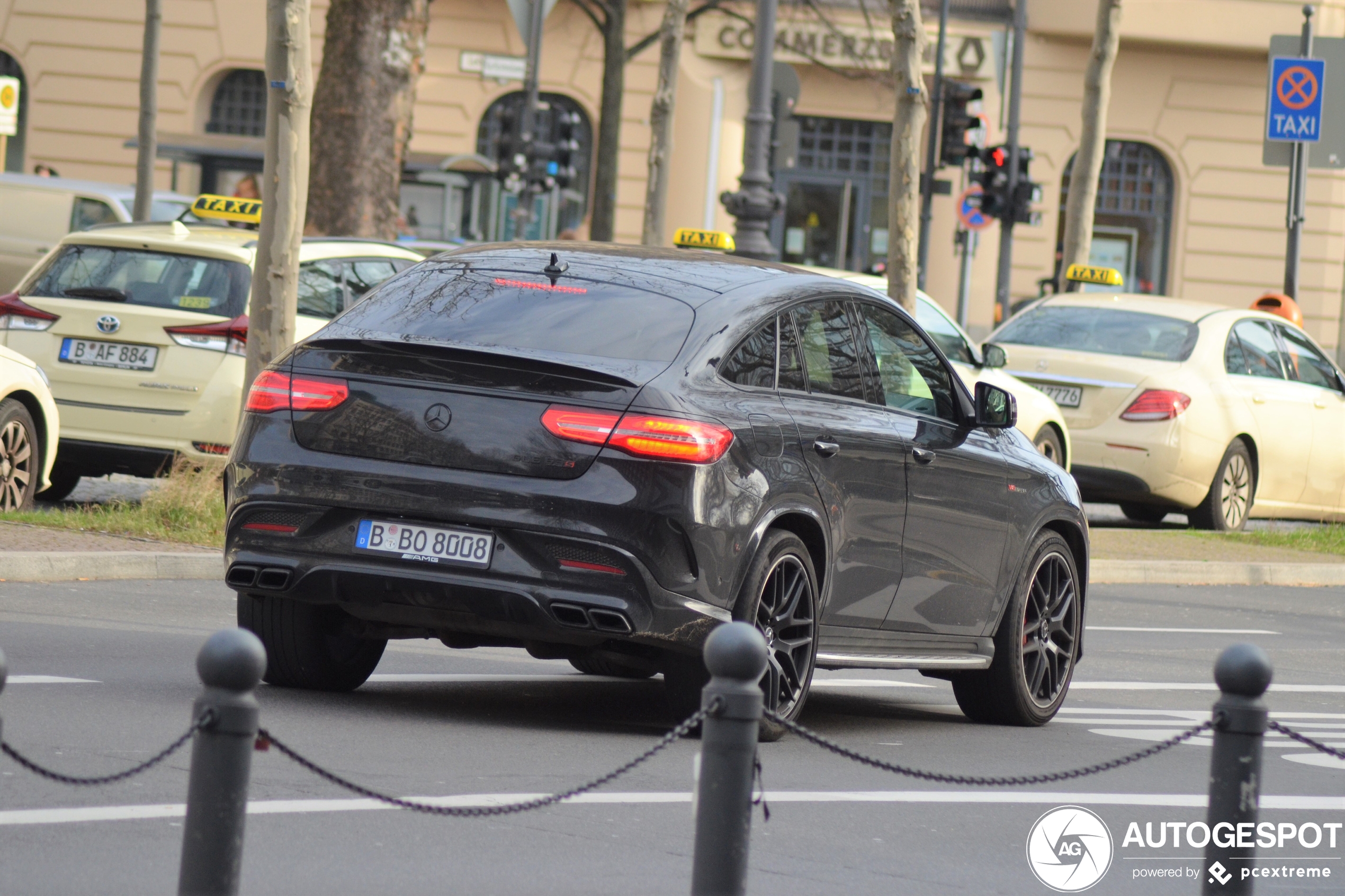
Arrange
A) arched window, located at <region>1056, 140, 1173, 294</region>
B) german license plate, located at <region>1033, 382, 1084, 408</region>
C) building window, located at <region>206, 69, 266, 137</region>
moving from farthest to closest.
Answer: arched window, located at <region>1056, 140, 1173, 294</region>
building window, located at <region>206, 69, 266, 137</region>
german license plate, located at <region>1033, 382, 1084, 408</region>

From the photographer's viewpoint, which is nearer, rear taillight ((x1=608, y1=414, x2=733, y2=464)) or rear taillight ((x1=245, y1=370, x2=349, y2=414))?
rear taillight ((x1=608, y1=414, x2=733, y2=464))

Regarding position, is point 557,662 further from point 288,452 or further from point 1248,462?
point 1248,462

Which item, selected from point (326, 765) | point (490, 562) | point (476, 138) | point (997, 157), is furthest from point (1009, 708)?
point (476, 138)

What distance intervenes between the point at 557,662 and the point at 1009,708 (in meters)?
A: 1.95

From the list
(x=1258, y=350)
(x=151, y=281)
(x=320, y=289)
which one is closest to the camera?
(x=151, y=281)

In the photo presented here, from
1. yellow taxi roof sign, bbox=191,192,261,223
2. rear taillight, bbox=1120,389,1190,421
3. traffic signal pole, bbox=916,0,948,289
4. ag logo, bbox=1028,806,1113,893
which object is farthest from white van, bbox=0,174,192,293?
ag logo, bbox=1028,806,1113,893

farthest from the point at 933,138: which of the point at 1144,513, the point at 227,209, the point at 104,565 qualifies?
the point at 104,565

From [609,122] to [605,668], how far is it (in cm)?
2798

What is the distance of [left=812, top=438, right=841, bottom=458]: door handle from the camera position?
7379mm

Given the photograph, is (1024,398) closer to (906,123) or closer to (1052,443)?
(1052,443)

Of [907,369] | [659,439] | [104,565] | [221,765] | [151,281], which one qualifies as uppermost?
[151,281]

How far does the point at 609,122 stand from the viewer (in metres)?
35.4

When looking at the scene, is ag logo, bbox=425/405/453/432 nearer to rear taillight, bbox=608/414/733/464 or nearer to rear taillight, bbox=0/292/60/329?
rear taillight, bbox=608/414/733/464

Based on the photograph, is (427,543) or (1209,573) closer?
(427,543)
